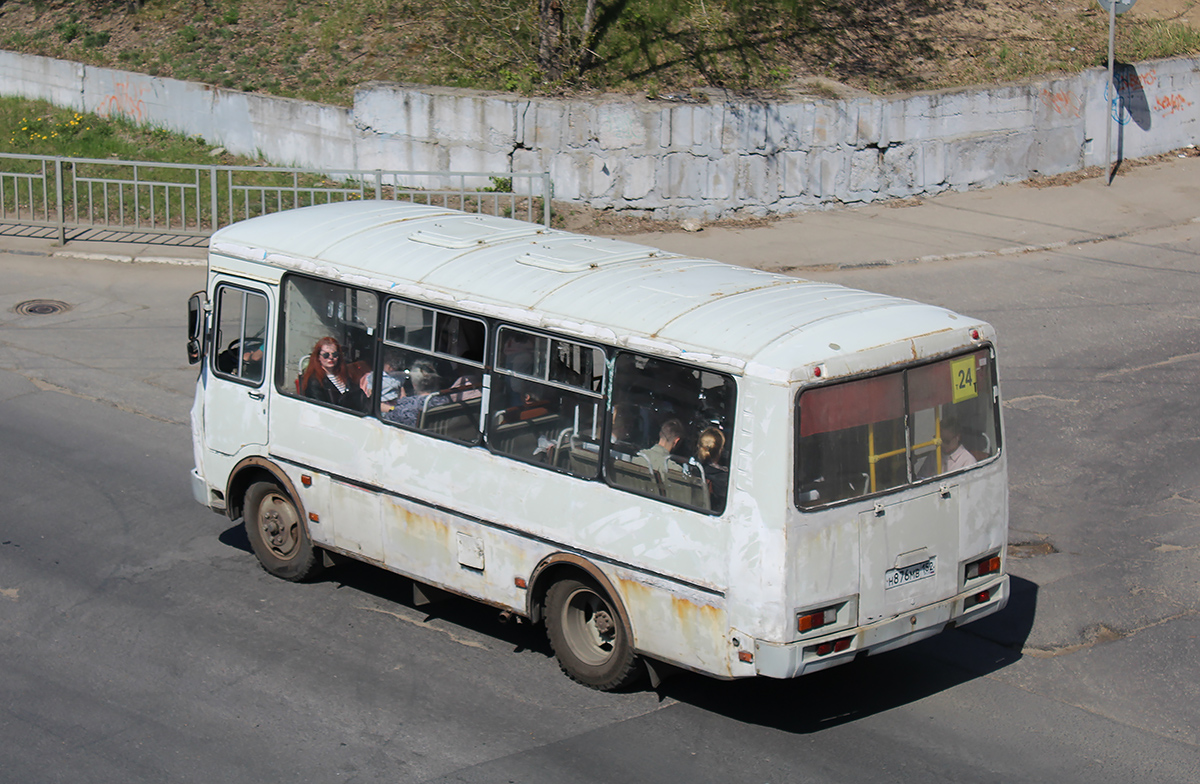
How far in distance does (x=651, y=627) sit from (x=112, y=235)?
14.2m

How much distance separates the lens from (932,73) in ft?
69.9

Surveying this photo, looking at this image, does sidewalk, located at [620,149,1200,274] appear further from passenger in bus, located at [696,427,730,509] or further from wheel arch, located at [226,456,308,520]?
passenger in bus, located at [696,427,730,509]

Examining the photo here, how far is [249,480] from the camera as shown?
933 centimetres

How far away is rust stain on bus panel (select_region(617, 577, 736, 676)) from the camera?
22.5 feet


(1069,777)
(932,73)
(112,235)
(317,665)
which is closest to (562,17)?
(932,73)

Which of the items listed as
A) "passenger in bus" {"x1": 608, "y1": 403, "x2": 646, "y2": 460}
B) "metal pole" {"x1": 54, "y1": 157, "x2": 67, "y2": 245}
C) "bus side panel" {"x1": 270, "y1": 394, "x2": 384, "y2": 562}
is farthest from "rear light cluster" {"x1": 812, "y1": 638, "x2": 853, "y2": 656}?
"metal pole" {"x1": 54, "y1": 157, "x2": 67, "y2": 245}

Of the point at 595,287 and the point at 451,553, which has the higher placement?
the point at 595,287

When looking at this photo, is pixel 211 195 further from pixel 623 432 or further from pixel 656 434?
pixel 656 434

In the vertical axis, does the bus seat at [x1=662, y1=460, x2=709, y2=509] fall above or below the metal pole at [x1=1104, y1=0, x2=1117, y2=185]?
below

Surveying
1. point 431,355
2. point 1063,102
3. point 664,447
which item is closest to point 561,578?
point 664,447

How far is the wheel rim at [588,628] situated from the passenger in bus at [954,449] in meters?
2.11

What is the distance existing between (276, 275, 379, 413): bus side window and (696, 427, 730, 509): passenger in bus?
2510mm

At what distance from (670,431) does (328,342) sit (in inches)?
107

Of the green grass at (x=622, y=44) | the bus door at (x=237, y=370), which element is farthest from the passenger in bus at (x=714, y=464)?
the green grass at (x=622, y=44)
